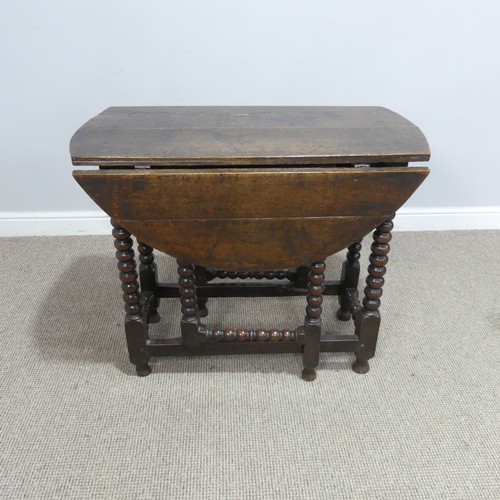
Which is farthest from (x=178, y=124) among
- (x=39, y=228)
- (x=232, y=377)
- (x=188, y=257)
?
(x=39, y=228)

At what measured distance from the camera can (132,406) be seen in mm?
1376

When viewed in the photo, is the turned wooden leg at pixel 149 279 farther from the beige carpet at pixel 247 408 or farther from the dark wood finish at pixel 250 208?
the dark wood finish at pixel 250 208

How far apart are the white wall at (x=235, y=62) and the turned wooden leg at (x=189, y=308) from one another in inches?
37.7

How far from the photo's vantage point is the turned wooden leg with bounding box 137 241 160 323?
63.2 inches

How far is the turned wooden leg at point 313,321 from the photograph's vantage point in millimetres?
1328

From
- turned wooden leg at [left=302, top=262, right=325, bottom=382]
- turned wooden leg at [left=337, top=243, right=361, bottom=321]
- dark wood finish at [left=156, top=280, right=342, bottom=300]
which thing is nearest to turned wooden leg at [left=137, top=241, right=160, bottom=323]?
dark wood finish at [left=156, top=280, right=342, bottom=300]

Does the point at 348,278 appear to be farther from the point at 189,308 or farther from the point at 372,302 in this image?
the point at 189,308

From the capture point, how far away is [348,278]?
A: 1701 mm

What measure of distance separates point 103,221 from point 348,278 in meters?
1.22

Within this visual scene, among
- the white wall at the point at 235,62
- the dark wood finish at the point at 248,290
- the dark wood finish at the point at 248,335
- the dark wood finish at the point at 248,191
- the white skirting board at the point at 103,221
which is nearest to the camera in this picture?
the dark wood finish at the point at 248,191

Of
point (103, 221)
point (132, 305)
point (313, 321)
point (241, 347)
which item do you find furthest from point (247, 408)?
point (103, 221)

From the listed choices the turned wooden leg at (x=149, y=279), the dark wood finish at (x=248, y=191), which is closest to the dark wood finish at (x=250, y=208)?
the dark wood finish at (x=248, y=191)

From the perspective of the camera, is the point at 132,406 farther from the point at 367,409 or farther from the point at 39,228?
the point at 39,228

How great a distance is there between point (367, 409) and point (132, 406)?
2.27 feet
